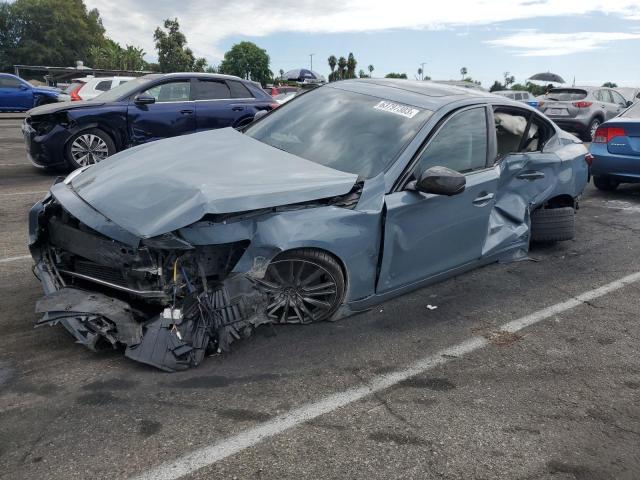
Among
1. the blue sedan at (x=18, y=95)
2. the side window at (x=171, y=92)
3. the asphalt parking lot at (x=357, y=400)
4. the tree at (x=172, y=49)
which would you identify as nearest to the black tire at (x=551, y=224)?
the asphalt parking lot at (x=357, y=400)

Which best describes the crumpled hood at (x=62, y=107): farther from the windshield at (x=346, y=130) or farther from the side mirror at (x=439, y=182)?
the side mirror at (x=439, y=182)

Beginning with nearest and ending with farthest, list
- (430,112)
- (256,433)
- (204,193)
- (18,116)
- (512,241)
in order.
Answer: (256,433), (204,193), (430,112), (512,241), (18,116)

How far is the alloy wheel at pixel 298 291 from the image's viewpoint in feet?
11.0

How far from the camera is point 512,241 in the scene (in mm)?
4809

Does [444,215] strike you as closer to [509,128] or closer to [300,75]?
[509,128]

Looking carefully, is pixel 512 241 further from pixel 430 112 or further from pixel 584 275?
pixel 430 112

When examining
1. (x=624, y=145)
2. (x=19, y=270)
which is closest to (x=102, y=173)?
(x=19, y=270)

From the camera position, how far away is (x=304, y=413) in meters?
2.76

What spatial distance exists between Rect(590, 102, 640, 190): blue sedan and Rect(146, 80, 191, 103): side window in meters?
6.50

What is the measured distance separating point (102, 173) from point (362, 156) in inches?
71.5

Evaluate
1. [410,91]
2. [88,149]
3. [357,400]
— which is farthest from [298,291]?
[88,149]

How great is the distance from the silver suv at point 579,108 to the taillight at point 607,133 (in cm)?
847

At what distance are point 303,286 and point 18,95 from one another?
2035cm

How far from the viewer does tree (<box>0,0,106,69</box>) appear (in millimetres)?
76750
